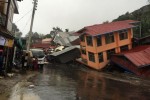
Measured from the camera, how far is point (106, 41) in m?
38.1

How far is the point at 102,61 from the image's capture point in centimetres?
3769

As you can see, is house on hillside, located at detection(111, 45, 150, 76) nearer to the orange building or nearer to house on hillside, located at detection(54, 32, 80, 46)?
the orange building

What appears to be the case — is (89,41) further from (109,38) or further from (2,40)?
(2,40)

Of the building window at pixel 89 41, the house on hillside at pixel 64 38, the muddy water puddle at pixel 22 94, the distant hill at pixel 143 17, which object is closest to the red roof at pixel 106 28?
the building window at pixel 89 41

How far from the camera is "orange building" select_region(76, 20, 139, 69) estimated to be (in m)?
37.3

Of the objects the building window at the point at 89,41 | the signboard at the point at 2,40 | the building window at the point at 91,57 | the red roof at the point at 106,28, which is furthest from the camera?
the building window at the point at 89,41

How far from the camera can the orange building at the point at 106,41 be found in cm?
3731

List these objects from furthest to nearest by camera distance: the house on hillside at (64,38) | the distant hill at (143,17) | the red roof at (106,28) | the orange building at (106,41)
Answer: the house on hillside at (64,38), the distant hill at (143,17), the orange building at (106,41), the red roof at (106,28)

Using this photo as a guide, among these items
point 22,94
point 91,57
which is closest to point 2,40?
point 22,94

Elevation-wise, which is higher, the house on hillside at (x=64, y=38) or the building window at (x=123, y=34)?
the house on hillside at (x=64, y=38)

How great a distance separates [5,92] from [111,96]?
237 inches

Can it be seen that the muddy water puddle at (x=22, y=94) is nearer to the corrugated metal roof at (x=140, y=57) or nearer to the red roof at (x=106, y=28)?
the corrugated metal roof at (x=140, y=57)

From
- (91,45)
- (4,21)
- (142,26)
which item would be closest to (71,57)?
(91,45)

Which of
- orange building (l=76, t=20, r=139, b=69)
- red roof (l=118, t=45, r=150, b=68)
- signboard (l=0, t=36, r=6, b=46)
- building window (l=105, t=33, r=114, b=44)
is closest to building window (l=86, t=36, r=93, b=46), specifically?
orange building (l=76, t=20, r=139, b=69)
